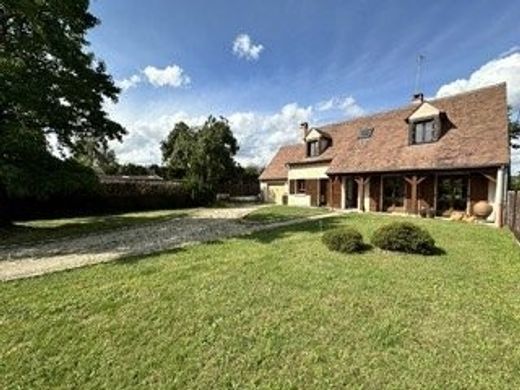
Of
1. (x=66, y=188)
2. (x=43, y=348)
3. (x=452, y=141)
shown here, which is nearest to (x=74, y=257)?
(x=66, y=188)

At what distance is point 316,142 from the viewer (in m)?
26.6

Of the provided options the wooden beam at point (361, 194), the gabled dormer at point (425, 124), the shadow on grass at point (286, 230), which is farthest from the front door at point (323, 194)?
the shadow on grass at point (286, 230)

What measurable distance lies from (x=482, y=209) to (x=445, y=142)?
4027mm

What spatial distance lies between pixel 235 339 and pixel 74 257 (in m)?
6.70

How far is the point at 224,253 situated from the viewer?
31.4 ft

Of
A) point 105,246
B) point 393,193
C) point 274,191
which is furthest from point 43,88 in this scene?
point 274,191

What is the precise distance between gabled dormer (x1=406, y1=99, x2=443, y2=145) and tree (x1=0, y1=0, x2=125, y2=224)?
14.9 metres

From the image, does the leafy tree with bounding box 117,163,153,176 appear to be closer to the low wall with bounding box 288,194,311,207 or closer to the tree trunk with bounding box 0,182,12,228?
the low wall with bounding box 288,194,311,207

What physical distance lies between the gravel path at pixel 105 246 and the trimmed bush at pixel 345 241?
4231mm

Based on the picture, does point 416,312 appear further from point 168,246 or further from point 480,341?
point 168,246

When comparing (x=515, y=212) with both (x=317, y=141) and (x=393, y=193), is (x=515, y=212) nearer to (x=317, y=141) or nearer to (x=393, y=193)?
(x=393, y=193)

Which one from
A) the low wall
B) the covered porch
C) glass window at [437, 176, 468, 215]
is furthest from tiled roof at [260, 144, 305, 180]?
glass window at [437, 176, 468, 215]

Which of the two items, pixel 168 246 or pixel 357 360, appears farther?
pixel 168 246

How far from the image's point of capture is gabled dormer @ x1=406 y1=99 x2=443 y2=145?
18578 mm
